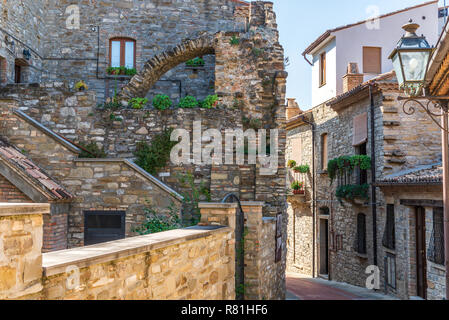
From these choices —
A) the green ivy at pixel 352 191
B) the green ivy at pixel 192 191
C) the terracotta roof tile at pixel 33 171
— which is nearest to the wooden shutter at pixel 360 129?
the green ivy at pixel 352 191

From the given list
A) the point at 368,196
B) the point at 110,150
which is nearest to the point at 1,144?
the point at 110,150

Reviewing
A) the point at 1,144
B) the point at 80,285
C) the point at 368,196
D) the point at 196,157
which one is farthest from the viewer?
the point at 368,196

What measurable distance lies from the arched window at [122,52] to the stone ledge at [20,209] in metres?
13.6

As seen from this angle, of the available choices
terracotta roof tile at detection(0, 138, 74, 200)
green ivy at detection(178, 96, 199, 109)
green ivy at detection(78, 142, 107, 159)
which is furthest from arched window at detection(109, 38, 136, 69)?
terracotta roof tile at detection(0, 138, 74, 200)

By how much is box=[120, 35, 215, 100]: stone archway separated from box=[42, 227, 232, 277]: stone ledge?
8.93 m

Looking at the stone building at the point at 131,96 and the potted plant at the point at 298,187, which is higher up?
the stone building at the point at 131,96

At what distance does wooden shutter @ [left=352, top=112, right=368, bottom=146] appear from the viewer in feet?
53.2

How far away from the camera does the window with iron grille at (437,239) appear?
11.3 meters

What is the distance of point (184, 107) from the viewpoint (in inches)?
478

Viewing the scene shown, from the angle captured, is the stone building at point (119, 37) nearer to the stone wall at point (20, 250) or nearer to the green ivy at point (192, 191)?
the green ivy at point (192, 191)

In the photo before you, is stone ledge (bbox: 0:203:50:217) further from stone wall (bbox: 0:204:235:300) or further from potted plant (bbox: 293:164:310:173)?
potted plant (bbox: 293:164:310:173)

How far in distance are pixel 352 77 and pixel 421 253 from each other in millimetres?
7658

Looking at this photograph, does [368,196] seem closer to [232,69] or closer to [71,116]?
[232,69]

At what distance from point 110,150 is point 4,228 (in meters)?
9.01
